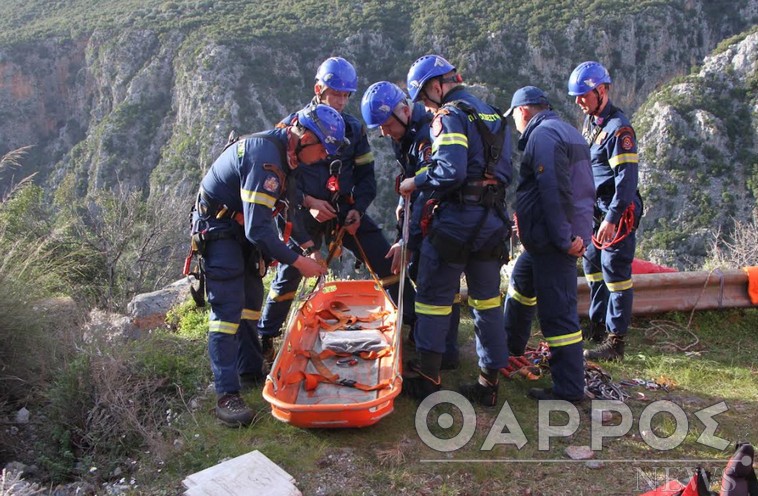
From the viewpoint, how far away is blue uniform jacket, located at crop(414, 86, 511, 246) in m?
3.51

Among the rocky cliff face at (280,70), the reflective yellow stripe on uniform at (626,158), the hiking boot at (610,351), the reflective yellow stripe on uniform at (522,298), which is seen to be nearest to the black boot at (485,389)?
the reflective yellow stripe on uniform at (522,298)

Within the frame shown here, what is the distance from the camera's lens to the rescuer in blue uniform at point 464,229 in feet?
12.0

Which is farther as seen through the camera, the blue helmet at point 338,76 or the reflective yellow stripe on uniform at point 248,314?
the blue helmet at point 338,76

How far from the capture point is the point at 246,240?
3852 millimetres

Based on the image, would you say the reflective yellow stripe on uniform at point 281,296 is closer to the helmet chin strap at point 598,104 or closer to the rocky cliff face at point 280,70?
the helmet chin strap at point 598,104

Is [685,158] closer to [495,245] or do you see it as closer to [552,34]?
[552,34]

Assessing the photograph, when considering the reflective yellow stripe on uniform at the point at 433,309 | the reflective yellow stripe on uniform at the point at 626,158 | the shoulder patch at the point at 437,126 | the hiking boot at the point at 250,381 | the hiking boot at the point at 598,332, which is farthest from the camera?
the hiking boot at the point at 598,332

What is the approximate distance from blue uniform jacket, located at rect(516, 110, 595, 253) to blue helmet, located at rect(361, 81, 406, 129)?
91 cm

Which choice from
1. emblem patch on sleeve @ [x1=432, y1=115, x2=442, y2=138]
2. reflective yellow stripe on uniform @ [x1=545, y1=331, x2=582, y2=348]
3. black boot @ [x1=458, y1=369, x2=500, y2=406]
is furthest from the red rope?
emblem patch on sleeve @ [x1=432, y1=115, x2=442, y2=138]

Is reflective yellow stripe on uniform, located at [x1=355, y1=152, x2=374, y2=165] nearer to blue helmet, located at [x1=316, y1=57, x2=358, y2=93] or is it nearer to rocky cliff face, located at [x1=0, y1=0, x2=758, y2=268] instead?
blue helmet, located at [x1=316, y1=57, x2=358, y2=93]

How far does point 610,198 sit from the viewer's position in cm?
468

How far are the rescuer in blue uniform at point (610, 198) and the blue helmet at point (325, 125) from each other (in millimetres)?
1904

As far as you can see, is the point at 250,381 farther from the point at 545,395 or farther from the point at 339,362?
the point at 545,395

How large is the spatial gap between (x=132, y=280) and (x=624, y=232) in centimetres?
1605
